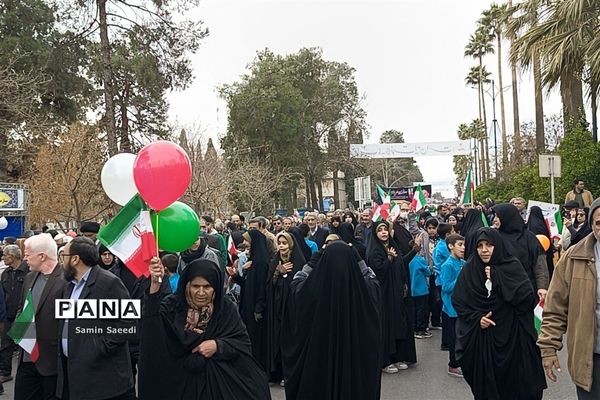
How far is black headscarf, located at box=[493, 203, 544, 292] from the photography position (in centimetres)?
705

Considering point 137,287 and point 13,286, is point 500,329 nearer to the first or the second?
point 137,287

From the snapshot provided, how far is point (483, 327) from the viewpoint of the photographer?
5.70 metres

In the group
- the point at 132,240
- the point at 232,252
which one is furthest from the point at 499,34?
the point at 132,240

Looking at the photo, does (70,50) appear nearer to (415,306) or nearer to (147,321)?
(415,306)

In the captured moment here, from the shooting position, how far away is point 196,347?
3.87 m

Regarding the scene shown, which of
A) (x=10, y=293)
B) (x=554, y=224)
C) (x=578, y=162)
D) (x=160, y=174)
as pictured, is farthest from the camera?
(x=578, y=162)

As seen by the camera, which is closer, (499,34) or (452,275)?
(452,275)

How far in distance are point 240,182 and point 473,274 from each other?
32.5m

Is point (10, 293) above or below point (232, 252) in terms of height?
below

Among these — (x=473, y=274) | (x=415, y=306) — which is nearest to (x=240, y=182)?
(x=415, y=306)

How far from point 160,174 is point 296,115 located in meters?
39.4

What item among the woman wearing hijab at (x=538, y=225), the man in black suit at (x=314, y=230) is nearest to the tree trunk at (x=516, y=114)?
the man in black suit at (x=314, y=230)

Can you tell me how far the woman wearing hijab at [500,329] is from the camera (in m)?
5.67

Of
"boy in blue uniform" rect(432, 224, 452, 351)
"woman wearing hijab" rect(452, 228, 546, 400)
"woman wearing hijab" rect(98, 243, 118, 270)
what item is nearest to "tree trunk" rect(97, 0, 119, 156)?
"woman wearing hijab" rect(98, 243, 118, 270)
